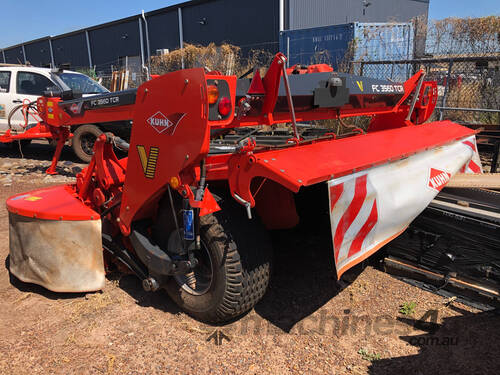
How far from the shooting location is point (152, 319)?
105 inches

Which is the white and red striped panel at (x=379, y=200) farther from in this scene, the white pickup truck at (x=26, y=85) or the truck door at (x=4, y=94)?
the truck door at (x=4, y=94)

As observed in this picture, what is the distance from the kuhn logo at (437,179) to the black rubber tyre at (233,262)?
47.8 inches

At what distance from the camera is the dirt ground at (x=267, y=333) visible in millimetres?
2234

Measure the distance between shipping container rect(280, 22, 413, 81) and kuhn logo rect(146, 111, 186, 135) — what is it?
7.17m

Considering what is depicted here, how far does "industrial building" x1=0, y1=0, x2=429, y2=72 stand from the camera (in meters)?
20.0

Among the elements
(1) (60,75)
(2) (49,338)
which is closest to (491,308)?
(2) (49,338)

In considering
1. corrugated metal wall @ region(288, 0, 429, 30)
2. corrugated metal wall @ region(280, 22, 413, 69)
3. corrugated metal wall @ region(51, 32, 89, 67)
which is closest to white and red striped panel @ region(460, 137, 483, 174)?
corrugated metal wall @ region(280, 22, 413, 69)

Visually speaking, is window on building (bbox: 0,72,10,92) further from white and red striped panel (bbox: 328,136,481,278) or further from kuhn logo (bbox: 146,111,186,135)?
white and red striped panel (bbox: 328,136,481,278)

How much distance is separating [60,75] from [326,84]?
268 inches

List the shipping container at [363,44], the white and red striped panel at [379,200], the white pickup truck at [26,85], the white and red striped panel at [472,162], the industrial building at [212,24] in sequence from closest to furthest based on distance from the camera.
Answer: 1. the white and red striped panel at [379,200]
2. the white and red striped panel at [472,162]
3. the white pickup truck at [26,85]
4. the shipping container at [363,44]
5. the industrial building at [212,24]

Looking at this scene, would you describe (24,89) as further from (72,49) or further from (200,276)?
(72,49)

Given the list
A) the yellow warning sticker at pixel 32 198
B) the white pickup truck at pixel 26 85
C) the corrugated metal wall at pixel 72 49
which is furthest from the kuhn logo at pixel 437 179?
the corrugated metal wall at pixel 72 49

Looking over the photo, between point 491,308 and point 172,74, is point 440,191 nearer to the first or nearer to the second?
point 491,308

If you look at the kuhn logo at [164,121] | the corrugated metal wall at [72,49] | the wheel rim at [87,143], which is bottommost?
the wheel rim at [87,143]
